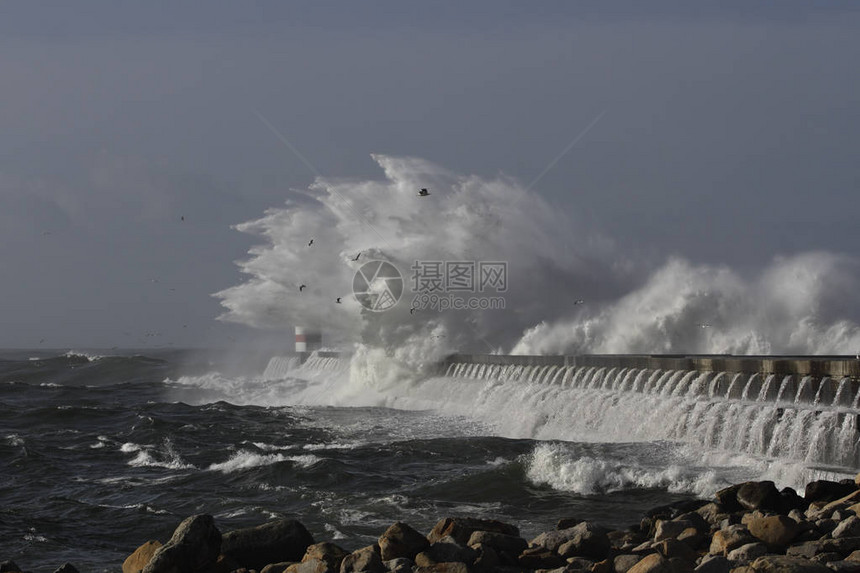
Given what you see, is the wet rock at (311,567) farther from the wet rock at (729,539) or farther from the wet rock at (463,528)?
the wet rock at (729,539)

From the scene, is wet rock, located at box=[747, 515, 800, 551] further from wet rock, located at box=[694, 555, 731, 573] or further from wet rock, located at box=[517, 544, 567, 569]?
wet rock, located at box=[517, 544, 567, 569]

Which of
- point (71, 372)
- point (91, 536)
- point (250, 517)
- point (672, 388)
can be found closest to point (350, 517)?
point (250, 517)

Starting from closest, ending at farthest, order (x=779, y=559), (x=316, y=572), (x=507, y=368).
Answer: (x=779, y=559), (x=316, y=572), (x=507, y=368)

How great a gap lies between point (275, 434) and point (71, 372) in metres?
51.2

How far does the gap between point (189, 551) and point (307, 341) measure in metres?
51.4

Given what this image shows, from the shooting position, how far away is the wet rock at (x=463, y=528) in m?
9.46

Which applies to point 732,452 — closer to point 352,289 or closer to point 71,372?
point 352,289

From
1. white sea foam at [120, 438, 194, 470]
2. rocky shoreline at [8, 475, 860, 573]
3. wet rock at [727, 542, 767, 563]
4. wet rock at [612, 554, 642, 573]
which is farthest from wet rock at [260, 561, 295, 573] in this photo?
white sea foam at [120, 438, 194, 470]

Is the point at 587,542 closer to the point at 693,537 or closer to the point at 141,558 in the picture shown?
the point at 693,537

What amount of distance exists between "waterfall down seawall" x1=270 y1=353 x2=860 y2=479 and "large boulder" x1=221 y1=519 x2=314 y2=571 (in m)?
7.14

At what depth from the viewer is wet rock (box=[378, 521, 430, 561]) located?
354 inches

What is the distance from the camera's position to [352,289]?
46.0 m

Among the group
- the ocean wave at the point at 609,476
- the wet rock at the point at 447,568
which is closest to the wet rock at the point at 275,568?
the wet rock at the point at 447,568

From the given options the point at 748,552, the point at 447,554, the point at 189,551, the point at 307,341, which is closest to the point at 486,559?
the point at 447,554
